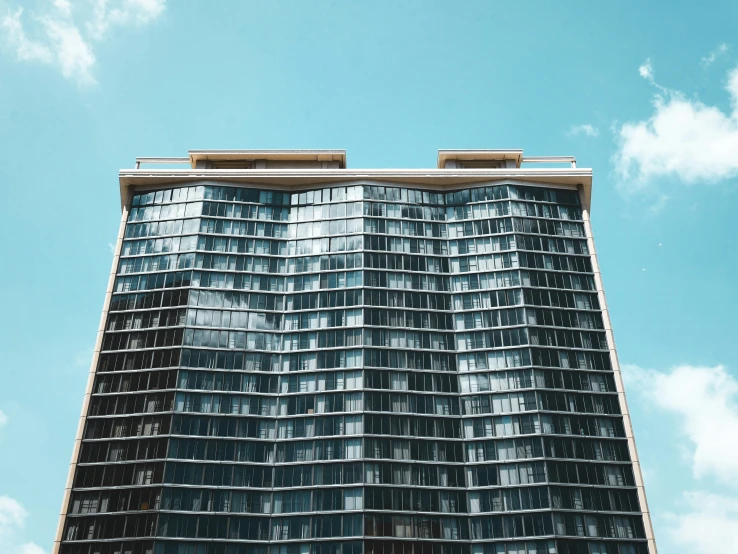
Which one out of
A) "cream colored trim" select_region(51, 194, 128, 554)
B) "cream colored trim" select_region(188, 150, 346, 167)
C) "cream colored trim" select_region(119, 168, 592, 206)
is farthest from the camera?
"cream colored trim" select_region(188, 150, 346, 167)

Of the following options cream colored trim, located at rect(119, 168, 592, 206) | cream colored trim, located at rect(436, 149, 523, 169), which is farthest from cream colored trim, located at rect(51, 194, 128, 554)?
cream colored trim, located at rect(436, 149, 523, 169)

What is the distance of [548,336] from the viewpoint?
103 m

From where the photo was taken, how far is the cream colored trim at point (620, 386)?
299 feet

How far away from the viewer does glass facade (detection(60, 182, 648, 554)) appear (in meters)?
91.0

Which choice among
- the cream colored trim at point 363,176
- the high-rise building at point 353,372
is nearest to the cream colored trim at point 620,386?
the high-rise building at point 353,372

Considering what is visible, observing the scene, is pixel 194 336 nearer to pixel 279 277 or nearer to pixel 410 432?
pixel 279 277

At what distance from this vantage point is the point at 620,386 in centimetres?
10006

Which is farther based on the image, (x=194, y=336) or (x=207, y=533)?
(x=194, y=336)

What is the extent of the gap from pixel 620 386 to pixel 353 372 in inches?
1387

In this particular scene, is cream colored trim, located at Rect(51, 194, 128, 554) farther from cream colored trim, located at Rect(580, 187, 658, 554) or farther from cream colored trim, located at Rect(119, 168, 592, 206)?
cream colored trim, located at Rect(580, 187, 658, 554)

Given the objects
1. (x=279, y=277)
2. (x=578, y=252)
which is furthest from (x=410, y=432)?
(x=578, y=252)

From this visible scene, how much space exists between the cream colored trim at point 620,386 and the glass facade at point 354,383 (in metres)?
0.79

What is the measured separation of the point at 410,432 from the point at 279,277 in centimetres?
2975

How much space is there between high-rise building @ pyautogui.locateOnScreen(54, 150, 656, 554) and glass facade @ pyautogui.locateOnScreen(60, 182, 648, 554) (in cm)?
26
